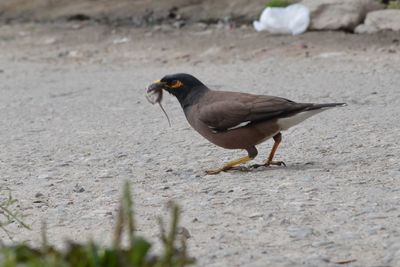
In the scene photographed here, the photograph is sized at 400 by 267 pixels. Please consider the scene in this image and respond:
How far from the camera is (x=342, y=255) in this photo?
4324mm

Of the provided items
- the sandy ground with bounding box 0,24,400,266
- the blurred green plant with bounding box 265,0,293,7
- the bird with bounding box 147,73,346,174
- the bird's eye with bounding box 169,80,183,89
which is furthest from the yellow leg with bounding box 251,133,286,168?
the blurred green plant with bounding box 265,0,293,7

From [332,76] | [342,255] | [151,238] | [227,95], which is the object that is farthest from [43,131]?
[342,255]

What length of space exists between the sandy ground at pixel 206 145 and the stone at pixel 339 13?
9.6 inches

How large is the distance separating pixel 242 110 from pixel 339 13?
7049 mm

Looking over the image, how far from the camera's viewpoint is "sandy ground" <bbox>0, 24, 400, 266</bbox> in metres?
4.83

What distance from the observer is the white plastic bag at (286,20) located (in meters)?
13.2

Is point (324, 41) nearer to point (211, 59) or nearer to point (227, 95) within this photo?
point (211, 59)

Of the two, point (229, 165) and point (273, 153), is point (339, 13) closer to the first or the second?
point (273, 153)

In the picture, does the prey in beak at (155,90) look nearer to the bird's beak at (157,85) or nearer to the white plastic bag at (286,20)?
the bird's beak at (157,85)

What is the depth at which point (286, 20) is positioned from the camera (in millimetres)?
13242

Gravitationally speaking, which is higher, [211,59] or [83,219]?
[83,219]

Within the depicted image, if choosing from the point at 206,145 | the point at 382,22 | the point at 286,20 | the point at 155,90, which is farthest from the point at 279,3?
Answer: the point at 155,90

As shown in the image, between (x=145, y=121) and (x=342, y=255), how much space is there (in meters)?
5.01

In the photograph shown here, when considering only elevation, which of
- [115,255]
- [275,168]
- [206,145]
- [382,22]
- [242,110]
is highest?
[115,255]
